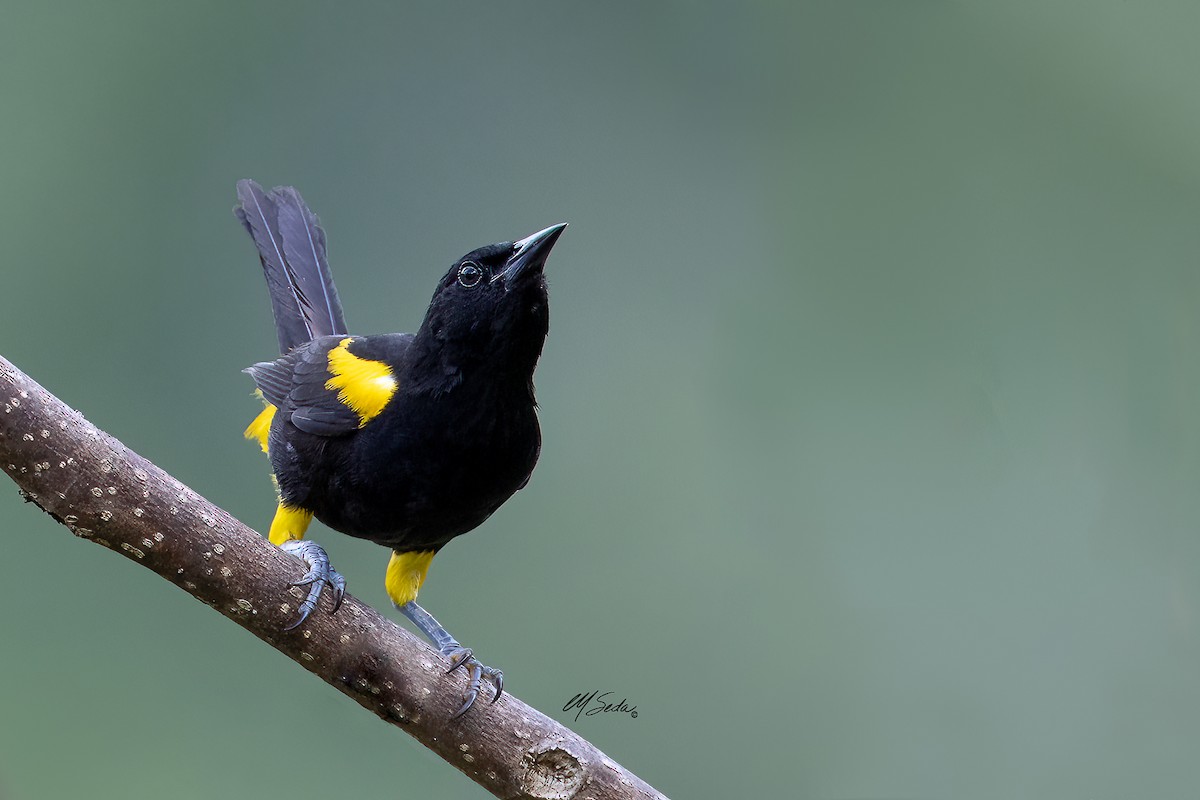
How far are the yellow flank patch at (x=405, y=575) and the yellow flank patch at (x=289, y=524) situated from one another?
37cm

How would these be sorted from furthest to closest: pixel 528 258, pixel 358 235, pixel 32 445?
pixel 358 235 → pixel 528 258 → pixel 32 445

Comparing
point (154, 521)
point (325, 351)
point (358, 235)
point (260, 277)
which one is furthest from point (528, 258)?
point (260, 277)

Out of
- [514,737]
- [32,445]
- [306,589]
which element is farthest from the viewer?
[514,737]

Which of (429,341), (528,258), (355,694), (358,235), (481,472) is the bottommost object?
(355,694)

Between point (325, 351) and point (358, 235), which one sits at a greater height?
point (358, 235)

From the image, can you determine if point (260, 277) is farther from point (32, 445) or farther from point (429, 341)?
point (32, 445)

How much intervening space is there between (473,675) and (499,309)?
0.90 metres

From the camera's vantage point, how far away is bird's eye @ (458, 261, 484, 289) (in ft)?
9.18

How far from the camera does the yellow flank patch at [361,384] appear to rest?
284cm

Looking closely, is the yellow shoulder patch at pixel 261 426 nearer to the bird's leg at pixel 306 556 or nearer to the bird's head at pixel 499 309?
the bird's leg at pixel 306 556

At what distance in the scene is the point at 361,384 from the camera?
9.56 feet

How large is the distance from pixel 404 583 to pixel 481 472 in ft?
2.26

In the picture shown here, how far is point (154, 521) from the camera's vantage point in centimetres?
214

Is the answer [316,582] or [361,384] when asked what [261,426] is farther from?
[316,582]
